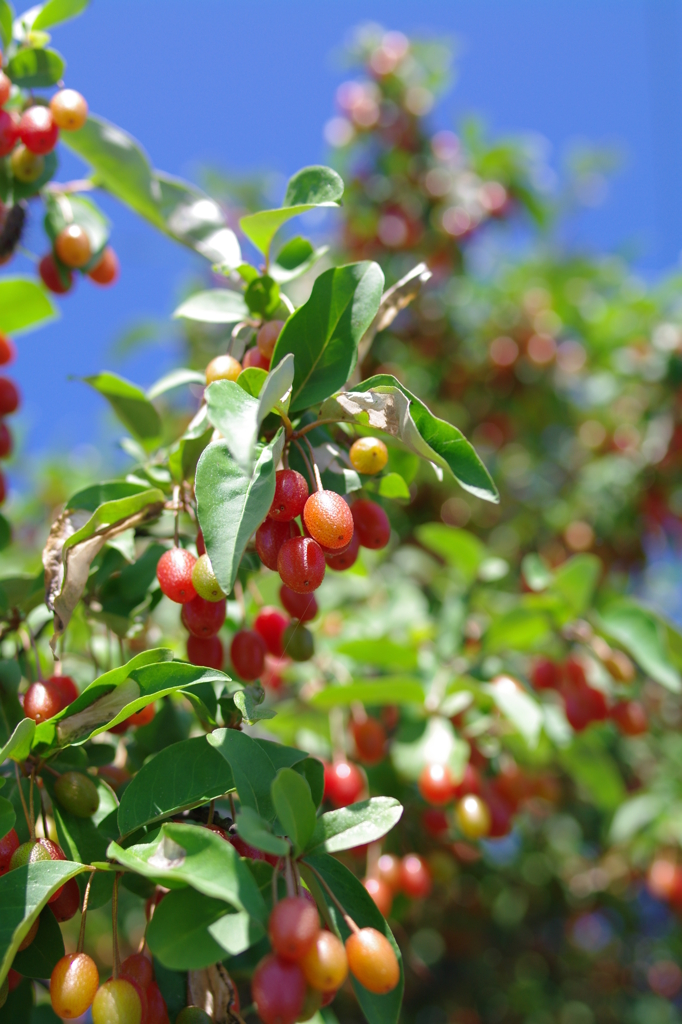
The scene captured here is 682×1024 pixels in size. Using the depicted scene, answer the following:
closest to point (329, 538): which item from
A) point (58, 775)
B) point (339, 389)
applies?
point (339, 389)

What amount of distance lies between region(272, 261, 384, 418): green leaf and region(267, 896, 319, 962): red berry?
61 cm

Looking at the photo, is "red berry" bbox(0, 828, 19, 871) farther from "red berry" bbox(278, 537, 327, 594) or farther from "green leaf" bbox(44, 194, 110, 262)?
"green leaf" bbox(44, 194, 110, 262)

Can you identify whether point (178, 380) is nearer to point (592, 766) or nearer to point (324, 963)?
point (324, 963)

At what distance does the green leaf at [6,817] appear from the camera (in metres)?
0.96

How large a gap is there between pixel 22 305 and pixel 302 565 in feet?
3.60

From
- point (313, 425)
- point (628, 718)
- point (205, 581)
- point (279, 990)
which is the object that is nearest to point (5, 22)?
point (313, 425)

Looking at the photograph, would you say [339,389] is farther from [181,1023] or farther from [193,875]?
[181,1023]

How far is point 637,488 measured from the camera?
3398 millimetres

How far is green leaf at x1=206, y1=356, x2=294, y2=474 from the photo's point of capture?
33.1 inches

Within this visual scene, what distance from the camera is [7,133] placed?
54.9 inches

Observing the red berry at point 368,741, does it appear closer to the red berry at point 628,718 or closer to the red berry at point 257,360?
the red berry at point 628,718

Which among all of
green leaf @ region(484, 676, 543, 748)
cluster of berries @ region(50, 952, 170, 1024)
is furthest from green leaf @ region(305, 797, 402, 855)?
green leaf @ region(484, 676, 543, 748)

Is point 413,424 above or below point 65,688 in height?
above

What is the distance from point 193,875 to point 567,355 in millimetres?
3553
